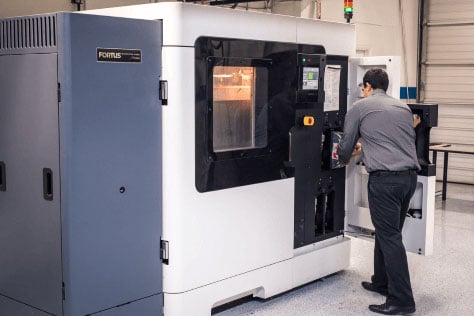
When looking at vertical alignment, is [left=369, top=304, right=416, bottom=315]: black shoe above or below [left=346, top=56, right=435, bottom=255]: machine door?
below

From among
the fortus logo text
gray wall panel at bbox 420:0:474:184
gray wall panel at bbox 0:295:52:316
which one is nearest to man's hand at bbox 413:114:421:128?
the fortus logo text

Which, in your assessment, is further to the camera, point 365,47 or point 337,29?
point 365,47

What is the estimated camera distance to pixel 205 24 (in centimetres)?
329

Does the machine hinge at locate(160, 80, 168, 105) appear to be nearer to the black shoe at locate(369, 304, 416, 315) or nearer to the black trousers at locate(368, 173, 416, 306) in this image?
the black trousers at locate(368, 173, 416, 306)

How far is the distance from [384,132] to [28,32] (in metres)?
2.09

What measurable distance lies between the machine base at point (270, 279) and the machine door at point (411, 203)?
0.75 feet

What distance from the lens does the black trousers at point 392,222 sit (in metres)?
3.68

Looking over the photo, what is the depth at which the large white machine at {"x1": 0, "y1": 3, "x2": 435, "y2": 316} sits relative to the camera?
325 centimetres

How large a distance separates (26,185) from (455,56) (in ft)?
22.4

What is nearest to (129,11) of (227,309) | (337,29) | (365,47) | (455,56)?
(337,29)

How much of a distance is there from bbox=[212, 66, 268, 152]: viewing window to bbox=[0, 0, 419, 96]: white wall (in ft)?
7.50

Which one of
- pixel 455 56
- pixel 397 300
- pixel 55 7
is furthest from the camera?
pixel 455 56

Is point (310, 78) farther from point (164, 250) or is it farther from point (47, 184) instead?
point (47, 184)

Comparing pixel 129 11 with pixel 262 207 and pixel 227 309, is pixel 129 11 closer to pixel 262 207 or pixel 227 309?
pixel 262 207
